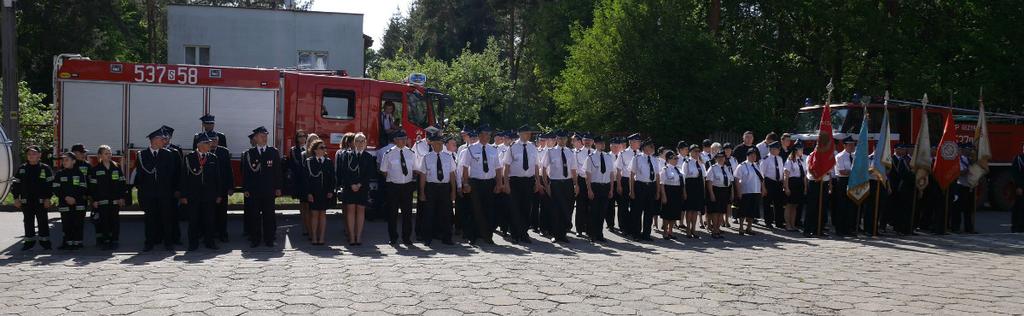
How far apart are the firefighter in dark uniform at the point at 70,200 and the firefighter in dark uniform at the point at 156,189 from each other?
0.70 meters

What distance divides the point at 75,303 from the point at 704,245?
8.25 m

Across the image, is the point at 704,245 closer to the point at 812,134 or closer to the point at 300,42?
the point at 812,134

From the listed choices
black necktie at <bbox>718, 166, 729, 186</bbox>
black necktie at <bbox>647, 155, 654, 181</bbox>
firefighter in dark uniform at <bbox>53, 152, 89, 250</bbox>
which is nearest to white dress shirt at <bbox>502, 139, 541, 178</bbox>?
black necktie at <bbox>647, 155, 654, 181</bbox>

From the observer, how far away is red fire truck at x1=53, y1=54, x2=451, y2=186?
14.2m

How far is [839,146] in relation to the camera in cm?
1755

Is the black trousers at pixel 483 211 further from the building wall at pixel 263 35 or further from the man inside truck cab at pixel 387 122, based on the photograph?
the building wall at pixel 263 35

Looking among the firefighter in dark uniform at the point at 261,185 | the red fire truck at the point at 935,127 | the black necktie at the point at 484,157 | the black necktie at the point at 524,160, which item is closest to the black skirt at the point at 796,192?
the red fire truck at the point at 935,127

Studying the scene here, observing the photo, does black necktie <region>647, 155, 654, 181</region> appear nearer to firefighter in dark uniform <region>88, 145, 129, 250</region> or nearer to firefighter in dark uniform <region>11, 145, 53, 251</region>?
firefighter in dark uniform <region>88, 145, 129, 250</region>

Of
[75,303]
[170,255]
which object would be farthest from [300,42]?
[75,303]

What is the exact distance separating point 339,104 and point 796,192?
318 inches

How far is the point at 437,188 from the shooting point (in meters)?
12.2

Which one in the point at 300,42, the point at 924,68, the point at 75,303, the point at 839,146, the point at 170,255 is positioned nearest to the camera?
the point at 75,303

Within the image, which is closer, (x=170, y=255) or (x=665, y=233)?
(x=170, y=255)

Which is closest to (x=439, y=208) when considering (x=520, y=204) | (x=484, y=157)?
(x=484, y=157)
